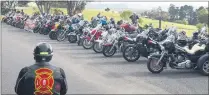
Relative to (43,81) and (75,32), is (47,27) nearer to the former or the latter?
(75,32)

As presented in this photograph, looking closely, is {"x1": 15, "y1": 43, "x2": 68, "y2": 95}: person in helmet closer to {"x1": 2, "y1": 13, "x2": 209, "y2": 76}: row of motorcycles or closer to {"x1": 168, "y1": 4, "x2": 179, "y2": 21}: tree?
{"x1": 2, "y1": 13, "x2": 209, "y2": 76}: row of motorcycles

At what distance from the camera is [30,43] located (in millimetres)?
15344

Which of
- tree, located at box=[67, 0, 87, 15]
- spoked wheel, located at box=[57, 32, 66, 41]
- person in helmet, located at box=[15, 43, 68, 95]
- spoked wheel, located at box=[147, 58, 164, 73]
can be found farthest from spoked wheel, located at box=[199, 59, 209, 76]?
tree, located at box=[67, 0, 87, 15]

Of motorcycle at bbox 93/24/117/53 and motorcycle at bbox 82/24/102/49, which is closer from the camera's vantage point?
motorcycle at bbox 93/24/117/53

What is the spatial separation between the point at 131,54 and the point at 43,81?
762 cm

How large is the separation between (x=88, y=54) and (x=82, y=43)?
1583mm

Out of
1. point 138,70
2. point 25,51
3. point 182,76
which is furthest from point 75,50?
point 182,76

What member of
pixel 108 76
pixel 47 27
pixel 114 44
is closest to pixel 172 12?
pixel 47 27

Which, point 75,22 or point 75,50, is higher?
point 75,22

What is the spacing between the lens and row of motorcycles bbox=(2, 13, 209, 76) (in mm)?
9188

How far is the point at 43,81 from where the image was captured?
3.24m

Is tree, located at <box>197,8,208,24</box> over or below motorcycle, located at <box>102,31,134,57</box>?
over

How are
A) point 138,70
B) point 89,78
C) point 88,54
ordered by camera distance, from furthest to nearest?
point 88,54 → point 138,70 → point 89,78

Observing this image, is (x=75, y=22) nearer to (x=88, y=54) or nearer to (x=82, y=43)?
(x=82, y=43)
